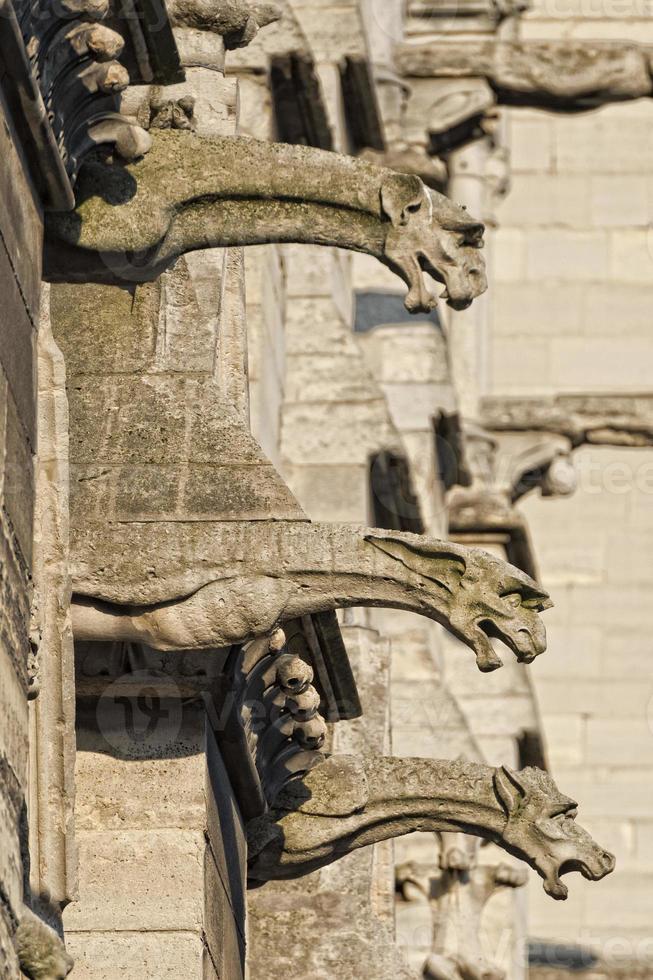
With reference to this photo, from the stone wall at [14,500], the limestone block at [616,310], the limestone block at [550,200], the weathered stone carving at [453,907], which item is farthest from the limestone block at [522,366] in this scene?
the stone wall at [14,500]

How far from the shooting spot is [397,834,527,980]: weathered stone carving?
49.5 feet

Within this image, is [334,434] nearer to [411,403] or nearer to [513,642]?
[411,403]

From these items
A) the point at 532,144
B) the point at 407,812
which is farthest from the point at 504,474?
the point at 407,812

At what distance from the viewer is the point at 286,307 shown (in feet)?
46.3

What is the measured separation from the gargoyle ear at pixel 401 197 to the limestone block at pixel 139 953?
2092 millimetres

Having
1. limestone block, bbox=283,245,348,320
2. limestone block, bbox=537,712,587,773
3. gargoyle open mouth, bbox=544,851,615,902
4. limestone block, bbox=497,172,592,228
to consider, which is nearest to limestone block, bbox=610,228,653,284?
limestone block, bbox=497,172,592,228

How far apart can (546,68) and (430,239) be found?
8.43 metres

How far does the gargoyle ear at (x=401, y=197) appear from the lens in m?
9.11

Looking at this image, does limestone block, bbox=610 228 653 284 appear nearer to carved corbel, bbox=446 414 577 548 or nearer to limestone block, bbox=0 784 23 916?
carved corbel, bbox=446 414 577 548

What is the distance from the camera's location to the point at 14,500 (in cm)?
775

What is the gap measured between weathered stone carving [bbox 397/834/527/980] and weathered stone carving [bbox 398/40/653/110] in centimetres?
382

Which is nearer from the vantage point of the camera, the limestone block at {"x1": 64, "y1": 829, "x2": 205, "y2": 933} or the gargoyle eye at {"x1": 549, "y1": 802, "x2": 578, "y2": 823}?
the limestone block at {"x1": 64, "y1": 829, "x2": 205, "y2": 933}

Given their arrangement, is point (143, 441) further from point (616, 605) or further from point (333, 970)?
point (616, 605)

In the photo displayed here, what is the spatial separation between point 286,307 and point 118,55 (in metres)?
5.44
